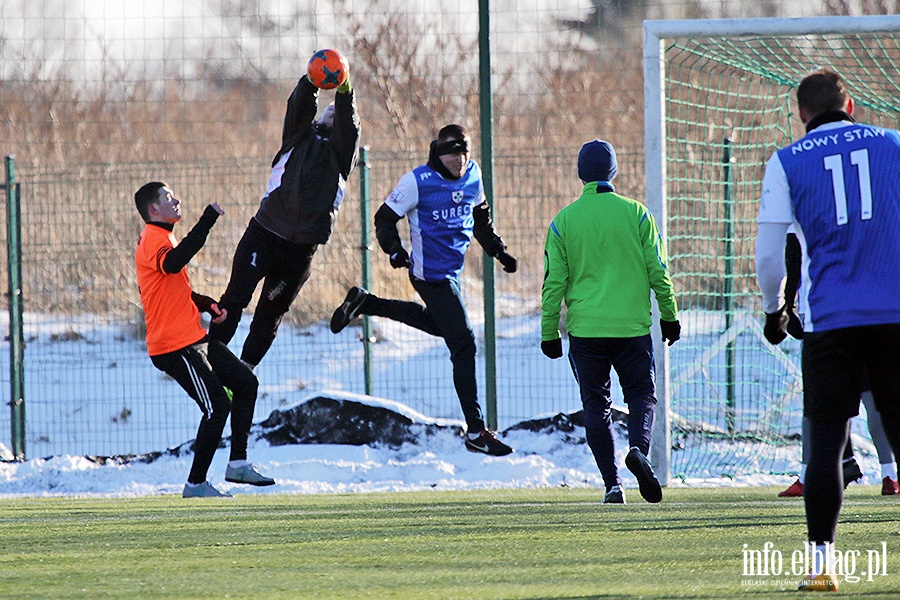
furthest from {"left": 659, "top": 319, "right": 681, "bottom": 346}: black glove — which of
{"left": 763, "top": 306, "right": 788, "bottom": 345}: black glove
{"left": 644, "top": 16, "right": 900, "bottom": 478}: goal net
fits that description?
{"left": 763, "top": 306, "right": 788, "bottom": 345}: black glove

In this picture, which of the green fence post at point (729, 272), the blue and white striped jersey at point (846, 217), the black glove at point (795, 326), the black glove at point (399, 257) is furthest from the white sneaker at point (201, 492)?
the blue and white striped jersey at point (846, 217)

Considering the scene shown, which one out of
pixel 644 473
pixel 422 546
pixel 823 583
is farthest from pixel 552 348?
pixel 823 583

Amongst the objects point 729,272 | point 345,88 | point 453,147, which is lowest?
point 729,272

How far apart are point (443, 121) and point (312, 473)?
383 inches

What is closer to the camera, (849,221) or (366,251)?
(849,221)

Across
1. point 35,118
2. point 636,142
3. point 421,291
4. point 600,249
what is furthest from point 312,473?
point 35,118

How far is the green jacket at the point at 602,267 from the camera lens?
263 inches

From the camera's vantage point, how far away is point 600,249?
6.70m

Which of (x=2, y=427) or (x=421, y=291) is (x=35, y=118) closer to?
(x=2, y=427)

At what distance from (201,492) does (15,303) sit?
4.11 m

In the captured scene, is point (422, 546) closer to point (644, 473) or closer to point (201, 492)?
point (644, 473)

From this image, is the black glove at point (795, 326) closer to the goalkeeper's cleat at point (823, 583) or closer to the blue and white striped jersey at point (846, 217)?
the blue and white striped jersey at point (846, 217)

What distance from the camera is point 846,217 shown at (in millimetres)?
4246

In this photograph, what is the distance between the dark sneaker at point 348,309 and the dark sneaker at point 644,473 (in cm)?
269
